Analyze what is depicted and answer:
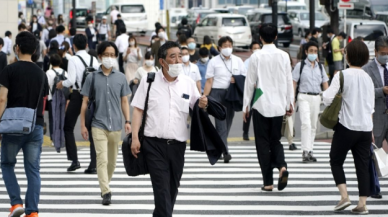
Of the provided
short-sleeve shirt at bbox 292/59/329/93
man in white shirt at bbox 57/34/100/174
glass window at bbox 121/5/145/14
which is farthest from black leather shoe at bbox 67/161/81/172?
glass window at bbox 121/5/145/14

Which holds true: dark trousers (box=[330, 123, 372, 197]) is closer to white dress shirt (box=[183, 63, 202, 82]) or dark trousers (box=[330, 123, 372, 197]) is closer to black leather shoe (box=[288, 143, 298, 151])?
black leather shoe (box=[288, 143, 298, 151])

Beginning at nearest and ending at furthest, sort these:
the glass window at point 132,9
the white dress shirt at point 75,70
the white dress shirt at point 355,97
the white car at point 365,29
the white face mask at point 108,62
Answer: the white dress shirt at point 355,97, the white face mask at point 108,62, the white dress shirt at point 75,70, the white car at point 365,29, the glass window at point 132,9

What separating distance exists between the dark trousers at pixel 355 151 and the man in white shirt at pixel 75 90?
3.52 meters

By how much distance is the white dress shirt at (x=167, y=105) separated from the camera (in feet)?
25.0

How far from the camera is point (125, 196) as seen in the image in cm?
1059

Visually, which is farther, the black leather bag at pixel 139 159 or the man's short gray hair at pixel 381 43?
the man's short gray hair at pixel 381 43

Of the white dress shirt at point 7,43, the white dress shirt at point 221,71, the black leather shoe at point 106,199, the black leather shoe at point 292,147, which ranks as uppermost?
the white dress shirt at point 221,71

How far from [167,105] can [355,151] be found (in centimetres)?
259

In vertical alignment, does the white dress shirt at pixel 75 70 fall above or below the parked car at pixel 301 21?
above

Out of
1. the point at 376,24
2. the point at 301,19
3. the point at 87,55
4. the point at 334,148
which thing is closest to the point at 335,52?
the point at 376,24

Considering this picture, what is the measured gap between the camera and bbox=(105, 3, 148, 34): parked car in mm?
52094

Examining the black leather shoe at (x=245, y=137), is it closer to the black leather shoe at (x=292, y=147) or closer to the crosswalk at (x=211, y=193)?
the black leather shoe at (x=292, y=147)

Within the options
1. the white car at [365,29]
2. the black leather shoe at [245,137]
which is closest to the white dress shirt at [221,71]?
the black leather shoe at [245,137]

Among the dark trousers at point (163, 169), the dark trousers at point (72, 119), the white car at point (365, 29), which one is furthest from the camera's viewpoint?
the white car at point (365, 29)
